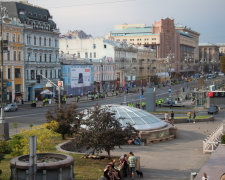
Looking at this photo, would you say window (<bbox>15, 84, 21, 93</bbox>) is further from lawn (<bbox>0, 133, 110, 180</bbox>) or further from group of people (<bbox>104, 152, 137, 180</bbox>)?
group of people (<bbox>104, 152, 137, 180</bbox>)

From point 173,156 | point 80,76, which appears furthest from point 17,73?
point 173,156

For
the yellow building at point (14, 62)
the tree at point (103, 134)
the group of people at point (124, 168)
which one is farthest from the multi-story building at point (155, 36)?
the group of people at point (124, 168)

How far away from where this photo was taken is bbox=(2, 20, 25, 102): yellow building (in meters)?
58.8

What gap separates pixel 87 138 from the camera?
1844 centimetres

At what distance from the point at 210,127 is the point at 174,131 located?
7844mm

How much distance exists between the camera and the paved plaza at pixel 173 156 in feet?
61.4

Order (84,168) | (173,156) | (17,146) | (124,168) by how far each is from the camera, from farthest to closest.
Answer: (173,156) → (17,146) → (84,168) → (124,168)

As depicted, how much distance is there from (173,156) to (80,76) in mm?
58318

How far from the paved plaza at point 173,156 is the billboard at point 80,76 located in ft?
153

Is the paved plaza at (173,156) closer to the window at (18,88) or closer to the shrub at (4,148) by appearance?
the shrub at (4,148)

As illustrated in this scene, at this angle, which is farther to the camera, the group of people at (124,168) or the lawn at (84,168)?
the lawn at (84,168)

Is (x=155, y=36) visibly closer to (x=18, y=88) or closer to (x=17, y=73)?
(x=17, y=73)

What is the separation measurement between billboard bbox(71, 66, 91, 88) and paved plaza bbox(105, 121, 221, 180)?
46.7 m

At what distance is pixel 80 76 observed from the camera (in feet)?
263
